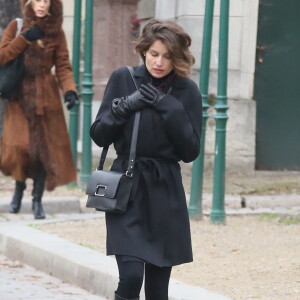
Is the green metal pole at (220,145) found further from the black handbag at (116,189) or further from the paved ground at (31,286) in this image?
the black handbag at (116,189)

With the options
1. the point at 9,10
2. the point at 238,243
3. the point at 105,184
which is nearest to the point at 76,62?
the point at 9,10

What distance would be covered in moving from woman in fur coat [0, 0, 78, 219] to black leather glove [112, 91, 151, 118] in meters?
4.71

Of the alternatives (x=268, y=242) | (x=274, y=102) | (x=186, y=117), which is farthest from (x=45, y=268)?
(x=274, y=102)

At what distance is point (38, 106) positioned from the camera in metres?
10.8

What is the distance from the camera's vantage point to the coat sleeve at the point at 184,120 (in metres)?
5.93

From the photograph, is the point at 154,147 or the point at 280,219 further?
the point at 280,219

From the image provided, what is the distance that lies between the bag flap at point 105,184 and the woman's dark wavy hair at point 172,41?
570 millimetres

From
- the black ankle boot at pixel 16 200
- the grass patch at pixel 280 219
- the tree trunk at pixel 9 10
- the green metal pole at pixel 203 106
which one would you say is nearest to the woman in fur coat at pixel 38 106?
the black ankle boot at pixel 16 200

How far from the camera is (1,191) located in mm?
12773

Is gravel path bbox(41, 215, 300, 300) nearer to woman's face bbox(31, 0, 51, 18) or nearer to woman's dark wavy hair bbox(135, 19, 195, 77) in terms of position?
woman's face bbox(31, 0, 51, 18)

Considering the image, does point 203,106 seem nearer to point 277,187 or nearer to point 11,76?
point 11,76

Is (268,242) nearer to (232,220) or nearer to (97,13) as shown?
(232,220)

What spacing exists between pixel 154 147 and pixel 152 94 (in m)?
0.26

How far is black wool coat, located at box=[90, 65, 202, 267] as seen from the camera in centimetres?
594
